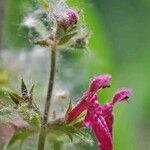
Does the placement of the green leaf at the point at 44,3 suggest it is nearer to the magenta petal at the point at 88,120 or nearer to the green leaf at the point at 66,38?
the green leaf at the point at 66,38

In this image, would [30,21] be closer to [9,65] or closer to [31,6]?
[31,6]

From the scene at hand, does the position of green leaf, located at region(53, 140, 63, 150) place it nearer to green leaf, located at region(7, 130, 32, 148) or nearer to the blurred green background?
green leaf, located at region(7, 130, 32, 148)

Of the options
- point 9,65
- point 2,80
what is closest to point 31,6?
point 2,80

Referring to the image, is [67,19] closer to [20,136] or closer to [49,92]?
[49,92]

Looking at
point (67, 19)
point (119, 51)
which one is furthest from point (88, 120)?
point (119, 51)

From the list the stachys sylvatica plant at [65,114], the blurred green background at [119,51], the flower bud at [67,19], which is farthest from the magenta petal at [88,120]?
the blurred green background at [119,51]
